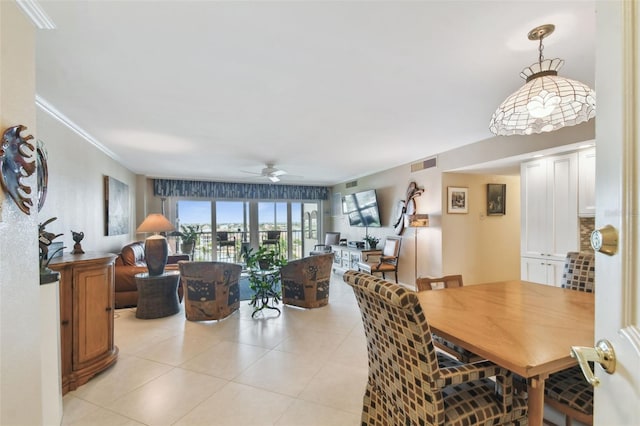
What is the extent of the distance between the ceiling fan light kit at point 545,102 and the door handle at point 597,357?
135cm

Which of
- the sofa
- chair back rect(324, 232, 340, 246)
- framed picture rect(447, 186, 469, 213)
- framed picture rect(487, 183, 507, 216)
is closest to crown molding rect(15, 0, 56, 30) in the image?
the sofa

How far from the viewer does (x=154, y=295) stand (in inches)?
145

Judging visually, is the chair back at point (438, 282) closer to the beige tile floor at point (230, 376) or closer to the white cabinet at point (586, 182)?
the beige tile floor at point (230, 376)

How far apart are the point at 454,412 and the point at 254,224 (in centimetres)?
696

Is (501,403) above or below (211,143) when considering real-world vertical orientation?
below

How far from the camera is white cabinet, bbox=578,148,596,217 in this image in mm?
2998

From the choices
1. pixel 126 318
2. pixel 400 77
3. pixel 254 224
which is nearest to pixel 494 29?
pixel 400 77

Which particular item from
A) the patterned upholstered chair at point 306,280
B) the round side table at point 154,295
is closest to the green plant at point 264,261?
the patterned upholstered chair at point 306,280

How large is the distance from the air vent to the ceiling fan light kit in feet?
9.68

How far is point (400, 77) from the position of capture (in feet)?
6.97

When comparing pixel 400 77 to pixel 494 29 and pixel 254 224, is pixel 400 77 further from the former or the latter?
pixel 254 224

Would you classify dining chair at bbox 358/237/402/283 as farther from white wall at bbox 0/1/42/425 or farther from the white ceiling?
white wall at bbox 0/1/42/425

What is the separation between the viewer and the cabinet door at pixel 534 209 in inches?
136

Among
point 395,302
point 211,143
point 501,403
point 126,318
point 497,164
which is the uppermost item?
point 211,143
